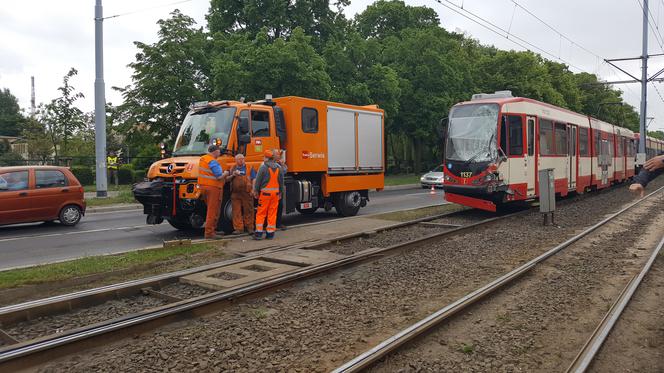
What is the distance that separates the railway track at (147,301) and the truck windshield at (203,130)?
10.8ft

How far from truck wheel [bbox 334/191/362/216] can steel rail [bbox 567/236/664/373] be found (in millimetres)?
7967

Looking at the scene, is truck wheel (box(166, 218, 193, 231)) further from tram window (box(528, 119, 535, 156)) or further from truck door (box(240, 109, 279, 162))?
tram window (box(528, 119, 535, 156))

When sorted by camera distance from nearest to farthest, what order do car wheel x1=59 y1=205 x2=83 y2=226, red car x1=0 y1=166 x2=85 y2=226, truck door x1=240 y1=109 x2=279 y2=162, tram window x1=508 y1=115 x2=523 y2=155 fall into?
1. truck door x1=240 y1=109 x2=279 y2=162
2. red car x1=0 y1=166 x2=85 y2=226
3. car wheel x1=59 y1=205 x2=83 y2=226
4. tram window x1=508 y1=115 x2=523 y2=155

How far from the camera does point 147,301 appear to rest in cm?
612

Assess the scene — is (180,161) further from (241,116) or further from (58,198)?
(58,198)

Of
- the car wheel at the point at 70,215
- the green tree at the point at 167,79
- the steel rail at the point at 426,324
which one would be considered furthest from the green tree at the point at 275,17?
the steel rail at the point at 426,324

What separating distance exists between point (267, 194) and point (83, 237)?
448 cm

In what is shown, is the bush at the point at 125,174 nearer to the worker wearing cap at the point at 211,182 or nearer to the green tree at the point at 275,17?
the green tree at the point at 275,17

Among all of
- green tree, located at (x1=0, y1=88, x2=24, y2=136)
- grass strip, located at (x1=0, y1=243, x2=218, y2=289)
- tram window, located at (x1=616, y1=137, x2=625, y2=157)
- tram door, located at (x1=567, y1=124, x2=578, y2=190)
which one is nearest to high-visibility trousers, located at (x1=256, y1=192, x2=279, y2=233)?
grass strip, located at (x1=0, y1=243, x2=218, y2=289)

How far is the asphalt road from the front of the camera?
30.1 ft

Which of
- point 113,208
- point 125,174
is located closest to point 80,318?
point 113,208

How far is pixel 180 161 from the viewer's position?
1052 centimetres

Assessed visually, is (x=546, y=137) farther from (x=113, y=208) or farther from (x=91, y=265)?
(x=113, y=208)

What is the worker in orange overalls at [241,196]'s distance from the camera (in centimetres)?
1036
